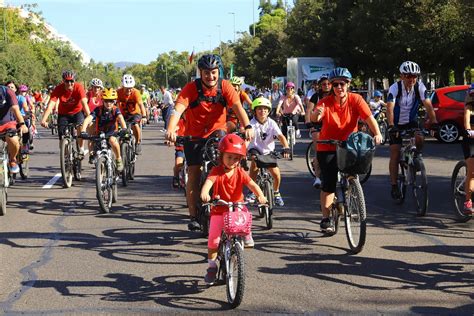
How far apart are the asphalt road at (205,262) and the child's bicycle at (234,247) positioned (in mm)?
147

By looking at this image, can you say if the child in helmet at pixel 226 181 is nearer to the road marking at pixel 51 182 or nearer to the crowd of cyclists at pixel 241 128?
the crowd of cyclists at pixel 241 128

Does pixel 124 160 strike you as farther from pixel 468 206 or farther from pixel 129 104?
pixel 468 206

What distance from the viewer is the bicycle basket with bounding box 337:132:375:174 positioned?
762cm

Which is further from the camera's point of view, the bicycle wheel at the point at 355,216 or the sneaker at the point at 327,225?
the sneaker at the point at 327,225

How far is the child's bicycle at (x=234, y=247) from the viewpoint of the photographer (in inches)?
223

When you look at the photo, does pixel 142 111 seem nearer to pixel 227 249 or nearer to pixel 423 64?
pixel 227 249

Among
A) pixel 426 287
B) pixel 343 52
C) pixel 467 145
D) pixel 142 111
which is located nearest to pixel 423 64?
pixel 343 52

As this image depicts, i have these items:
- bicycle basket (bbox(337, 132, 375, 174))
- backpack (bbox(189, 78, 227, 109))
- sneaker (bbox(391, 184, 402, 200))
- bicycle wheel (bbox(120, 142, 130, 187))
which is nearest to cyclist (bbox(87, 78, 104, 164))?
bicycle wheel (bbox(120, 142, 130, 187))

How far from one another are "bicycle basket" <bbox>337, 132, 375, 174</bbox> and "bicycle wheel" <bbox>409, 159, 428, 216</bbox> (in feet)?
7.27

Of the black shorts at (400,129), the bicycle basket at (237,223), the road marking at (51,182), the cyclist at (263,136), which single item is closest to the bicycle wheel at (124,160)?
the road marking at (51,182)

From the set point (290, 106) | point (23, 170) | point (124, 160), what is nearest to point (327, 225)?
point (124, 160)

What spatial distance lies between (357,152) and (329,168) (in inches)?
28.2

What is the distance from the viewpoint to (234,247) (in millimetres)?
5777

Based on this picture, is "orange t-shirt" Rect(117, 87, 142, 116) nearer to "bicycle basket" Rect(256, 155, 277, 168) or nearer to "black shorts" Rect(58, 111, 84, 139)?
"black shorts" Rect(58, 111, 84, 139)
